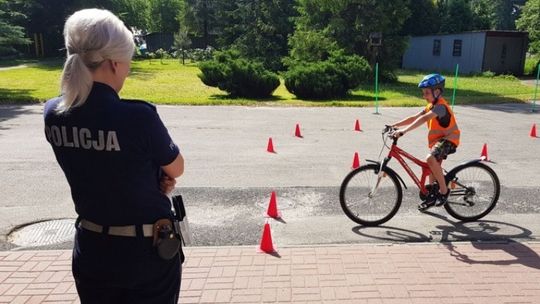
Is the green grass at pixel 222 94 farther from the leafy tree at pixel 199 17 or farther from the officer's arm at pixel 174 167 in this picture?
the leafy tree at pixel 199 17

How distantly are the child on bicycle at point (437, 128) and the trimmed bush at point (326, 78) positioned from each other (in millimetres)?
13925

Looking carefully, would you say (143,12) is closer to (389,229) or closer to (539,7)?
(539,7)

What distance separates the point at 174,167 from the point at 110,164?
0.30m

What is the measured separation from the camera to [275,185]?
7527 mm

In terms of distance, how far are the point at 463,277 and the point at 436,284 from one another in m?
0.32

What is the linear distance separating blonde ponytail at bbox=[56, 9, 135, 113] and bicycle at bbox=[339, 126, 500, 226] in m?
4.15

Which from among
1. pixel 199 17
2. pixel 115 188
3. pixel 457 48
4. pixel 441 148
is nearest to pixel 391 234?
pixel 441 148

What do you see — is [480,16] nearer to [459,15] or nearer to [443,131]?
[459,15]

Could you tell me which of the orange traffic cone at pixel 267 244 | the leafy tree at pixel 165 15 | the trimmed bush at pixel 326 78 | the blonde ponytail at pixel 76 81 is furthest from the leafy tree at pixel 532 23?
the leafy tree at pixel 165 15

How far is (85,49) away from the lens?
6.58ft

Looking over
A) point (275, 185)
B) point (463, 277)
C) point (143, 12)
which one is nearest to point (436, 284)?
point (463, 277)

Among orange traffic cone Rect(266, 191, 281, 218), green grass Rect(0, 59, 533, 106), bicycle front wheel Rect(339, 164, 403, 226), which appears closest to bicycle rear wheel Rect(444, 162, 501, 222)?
bicycle front wheel Rect(339, 164, 403, 226)

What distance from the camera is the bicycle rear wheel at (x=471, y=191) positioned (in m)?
6.00

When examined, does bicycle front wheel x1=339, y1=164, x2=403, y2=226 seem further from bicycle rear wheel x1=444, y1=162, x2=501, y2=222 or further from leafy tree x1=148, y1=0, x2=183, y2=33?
leafy tree x1=148, y1=0, x2=183, y2=33
